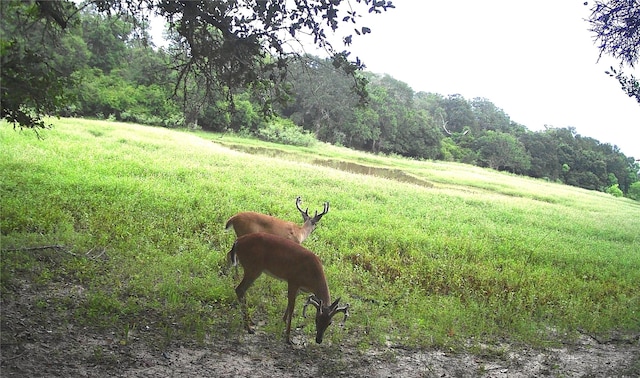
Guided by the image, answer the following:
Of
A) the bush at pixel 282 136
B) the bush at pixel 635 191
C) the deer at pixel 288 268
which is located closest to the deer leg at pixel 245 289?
the deer at pixel 288 268

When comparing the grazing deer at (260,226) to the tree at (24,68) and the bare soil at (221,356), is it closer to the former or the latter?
the bare soil at (221,356)

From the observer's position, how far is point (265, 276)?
23.6ft

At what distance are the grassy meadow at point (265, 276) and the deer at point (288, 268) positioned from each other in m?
0.47

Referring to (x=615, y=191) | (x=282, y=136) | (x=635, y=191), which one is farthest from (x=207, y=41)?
(x=635, y=191)

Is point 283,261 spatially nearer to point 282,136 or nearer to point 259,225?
point 259,225

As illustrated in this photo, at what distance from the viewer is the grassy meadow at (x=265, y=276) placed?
580 centimetres

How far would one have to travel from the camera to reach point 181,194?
1091 cm

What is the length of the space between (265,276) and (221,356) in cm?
232

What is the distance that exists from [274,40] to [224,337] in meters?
3.82

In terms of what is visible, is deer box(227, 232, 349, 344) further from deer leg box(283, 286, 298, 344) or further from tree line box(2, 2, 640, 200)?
tree line box(2, 2, 640, 200)

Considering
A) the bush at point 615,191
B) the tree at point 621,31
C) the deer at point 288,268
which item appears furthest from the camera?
the bush at point 615,191

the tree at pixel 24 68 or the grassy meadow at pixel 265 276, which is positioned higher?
the tree at pixel 24 68

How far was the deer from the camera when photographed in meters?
5.39

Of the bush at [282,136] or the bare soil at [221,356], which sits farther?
the bush at [282,136]
